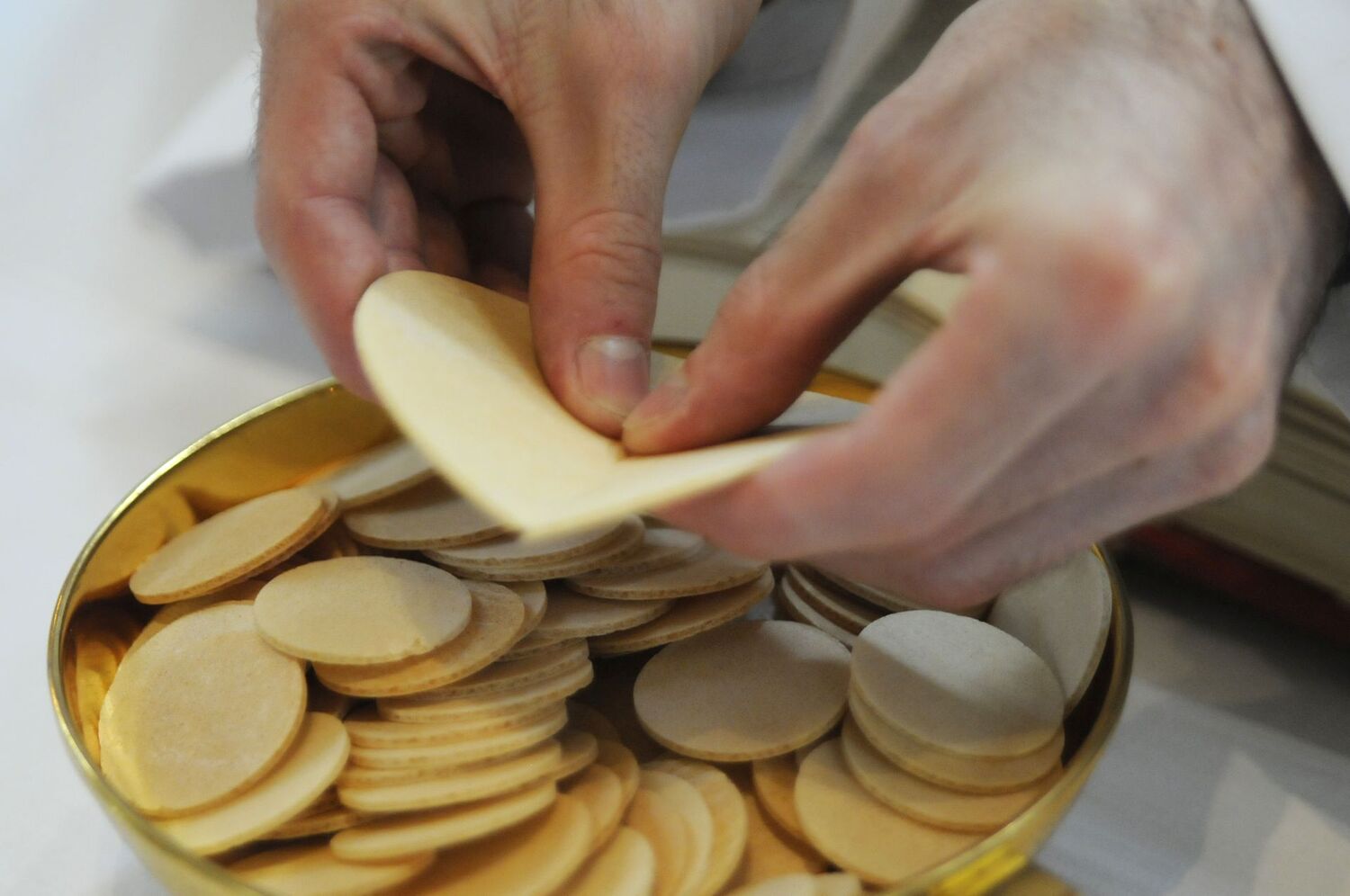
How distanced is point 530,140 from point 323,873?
0.38m

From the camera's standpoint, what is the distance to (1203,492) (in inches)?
17.5

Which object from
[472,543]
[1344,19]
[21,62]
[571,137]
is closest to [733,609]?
[472,543]

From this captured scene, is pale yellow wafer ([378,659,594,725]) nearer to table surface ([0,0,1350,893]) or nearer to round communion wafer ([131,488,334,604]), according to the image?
round communion wafer ([131,488,334,604])

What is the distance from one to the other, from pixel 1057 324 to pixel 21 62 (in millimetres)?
1426

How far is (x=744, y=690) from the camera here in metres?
0.55

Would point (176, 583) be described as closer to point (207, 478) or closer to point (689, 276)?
point (207, 478)

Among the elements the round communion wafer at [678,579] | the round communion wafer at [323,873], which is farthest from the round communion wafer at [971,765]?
the round communion wafer at [323,873]

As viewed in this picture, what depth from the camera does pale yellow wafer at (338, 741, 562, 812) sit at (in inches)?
18.0

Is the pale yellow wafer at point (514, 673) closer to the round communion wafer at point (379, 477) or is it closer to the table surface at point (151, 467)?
the round communion wafer at point (379, 477)

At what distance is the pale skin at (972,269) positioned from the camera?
Answer: 1.10 ft

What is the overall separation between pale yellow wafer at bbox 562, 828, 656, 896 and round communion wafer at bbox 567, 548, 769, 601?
110 mm

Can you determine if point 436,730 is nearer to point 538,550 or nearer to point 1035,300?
point 538,550

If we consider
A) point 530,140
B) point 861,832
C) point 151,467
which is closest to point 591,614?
point 861,832

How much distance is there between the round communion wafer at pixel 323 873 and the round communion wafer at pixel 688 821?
10 centimetres
